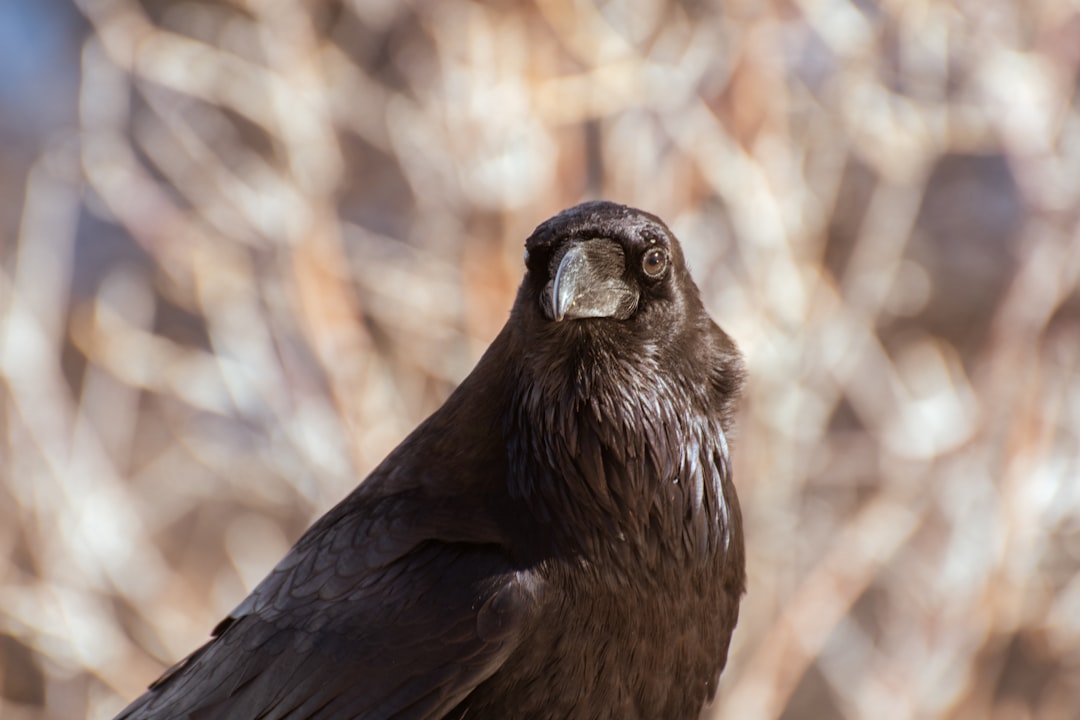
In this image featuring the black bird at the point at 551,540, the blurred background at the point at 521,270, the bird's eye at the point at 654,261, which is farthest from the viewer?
the blurred background at the point at 521,270

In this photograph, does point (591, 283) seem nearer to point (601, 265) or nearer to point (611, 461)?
point (601, 265)

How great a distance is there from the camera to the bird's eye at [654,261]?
2314 mm

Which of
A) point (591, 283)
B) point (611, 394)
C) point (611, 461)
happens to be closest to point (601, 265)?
point (591, 283)

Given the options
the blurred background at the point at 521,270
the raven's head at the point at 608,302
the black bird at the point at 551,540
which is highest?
the blurred background at the point at 521,270

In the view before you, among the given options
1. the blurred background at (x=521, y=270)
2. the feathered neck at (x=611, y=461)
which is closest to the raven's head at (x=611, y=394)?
the feathered neck at (x=611, y=461)

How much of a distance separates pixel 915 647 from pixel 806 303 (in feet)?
6.48

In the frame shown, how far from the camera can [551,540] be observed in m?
2.23

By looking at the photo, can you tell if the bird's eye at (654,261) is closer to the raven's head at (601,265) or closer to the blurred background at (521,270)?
the raven's head at (601,265)

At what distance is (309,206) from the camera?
594 cm

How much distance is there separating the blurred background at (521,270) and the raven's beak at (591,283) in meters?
3.36

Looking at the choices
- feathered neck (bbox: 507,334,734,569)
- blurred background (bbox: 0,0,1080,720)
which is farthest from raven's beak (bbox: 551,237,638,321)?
blurred background (bbox: 0,0,1080,720)

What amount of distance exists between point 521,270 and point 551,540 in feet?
12.0

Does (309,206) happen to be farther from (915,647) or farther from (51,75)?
→ (915,647)

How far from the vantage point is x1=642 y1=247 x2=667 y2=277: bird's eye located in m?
2.31
